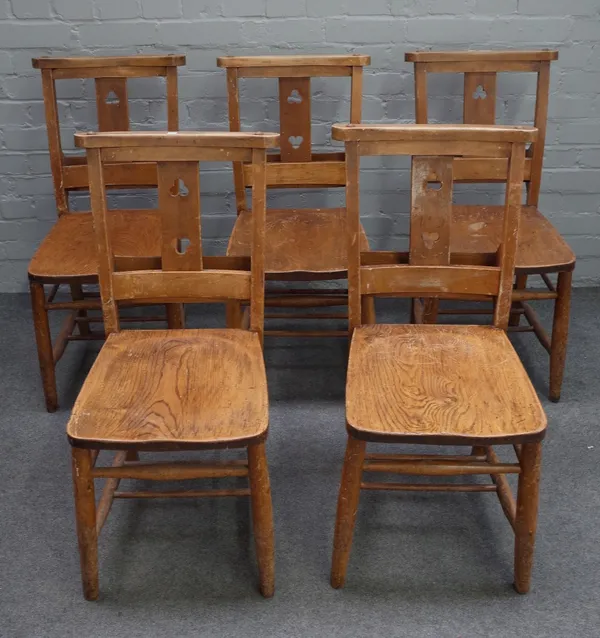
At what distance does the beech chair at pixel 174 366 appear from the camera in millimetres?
1543

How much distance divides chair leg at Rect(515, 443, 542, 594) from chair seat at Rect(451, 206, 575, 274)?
690 mm

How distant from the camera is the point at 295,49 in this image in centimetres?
263

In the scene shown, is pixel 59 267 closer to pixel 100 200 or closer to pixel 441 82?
pixel 100 200

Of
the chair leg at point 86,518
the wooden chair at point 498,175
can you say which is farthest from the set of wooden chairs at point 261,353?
the wooden chair at point 498,175

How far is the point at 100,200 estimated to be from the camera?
1724mm

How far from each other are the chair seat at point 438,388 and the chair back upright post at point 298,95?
0.65m

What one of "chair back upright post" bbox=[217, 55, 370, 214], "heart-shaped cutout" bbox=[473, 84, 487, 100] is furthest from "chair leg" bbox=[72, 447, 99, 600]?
"heart-shaped cutout" bbox=[473, 84, 487, 100]

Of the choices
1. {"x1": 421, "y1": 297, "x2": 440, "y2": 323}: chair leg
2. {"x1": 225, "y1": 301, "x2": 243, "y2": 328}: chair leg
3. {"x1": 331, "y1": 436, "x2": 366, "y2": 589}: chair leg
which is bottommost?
{"x1": 331, "y1": 436, "x2": 366, "y2": 589}: chair leg

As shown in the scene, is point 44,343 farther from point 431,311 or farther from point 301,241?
point 431,311

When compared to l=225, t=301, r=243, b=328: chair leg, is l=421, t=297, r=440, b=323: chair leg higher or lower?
lower

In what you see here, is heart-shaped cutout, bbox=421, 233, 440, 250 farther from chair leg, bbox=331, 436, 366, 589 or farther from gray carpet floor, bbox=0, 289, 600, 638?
gray carpet floor, bbox=0, 289, 600, 638

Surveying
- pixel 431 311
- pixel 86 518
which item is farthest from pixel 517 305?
pixel 86 518

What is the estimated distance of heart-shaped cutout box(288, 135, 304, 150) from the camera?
7.83 feet

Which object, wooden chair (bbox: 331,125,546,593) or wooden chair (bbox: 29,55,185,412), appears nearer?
wooden chair (bbox: 331,125,546,593)
